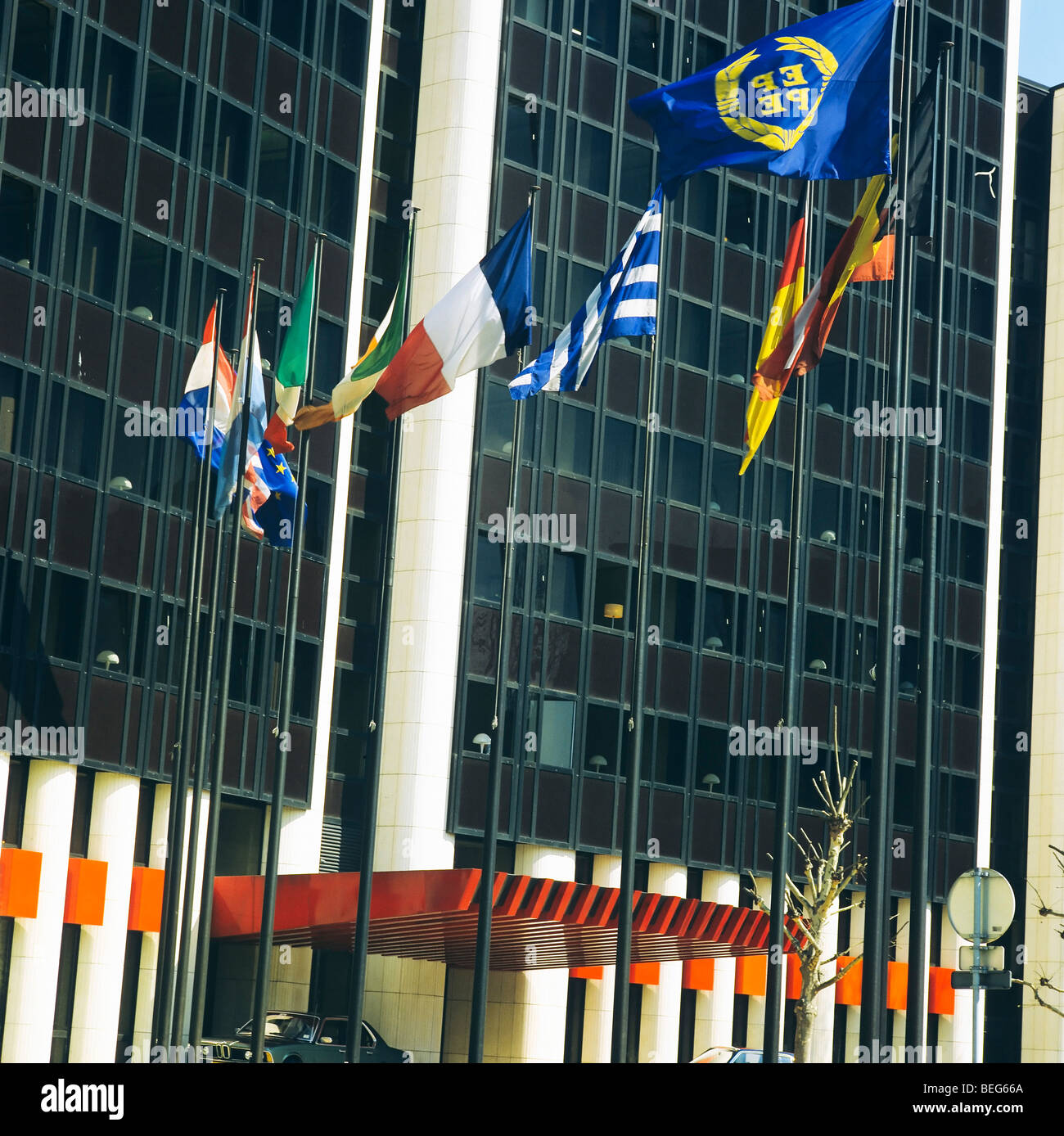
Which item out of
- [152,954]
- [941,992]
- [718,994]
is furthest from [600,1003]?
[941,992]

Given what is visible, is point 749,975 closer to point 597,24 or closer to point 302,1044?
point 302,1044

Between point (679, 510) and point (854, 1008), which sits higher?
point (679, 510)

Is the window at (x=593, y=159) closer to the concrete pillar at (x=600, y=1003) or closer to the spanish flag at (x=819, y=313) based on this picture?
the concrete pillar at (x=600, y=1003)

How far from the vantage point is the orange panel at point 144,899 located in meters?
37.9

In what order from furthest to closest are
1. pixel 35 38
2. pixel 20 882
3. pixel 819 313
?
pixel 35 38
pixel 20 882
pixel 819 313

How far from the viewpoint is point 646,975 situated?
46.2 m

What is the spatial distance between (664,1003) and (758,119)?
101 ft

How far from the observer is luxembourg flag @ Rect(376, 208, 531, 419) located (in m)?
24.1

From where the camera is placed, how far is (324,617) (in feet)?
140

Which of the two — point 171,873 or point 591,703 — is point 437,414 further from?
point 171,873

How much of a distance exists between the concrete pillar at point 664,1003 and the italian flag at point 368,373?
77.7ft
